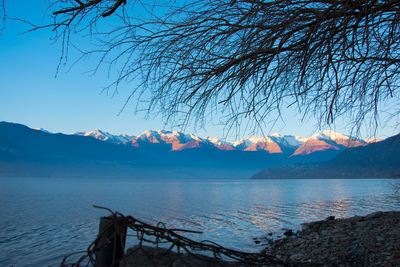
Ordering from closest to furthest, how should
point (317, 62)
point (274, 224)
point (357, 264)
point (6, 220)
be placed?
point (317, 62), point (357, 264), point (274, 224), point (6, 220)

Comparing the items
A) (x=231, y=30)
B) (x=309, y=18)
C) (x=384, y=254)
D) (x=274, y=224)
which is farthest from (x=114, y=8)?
(x=274, y=224)

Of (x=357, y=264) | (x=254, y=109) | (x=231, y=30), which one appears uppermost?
(x=231, y=30)

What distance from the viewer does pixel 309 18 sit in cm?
314

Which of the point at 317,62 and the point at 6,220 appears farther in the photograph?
the point at 6,220

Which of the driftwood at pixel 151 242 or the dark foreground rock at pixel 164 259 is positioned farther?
the dark foreground rock at pixel 164 259

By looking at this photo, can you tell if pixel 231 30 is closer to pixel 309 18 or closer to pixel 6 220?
pixel 309 18

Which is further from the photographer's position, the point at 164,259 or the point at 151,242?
the point at 164,259

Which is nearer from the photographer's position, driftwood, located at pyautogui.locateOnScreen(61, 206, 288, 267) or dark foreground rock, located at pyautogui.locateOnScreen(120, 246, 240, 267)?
driftwood, located at pyautogui.locateOnScreen(61, 206, 288, 267)

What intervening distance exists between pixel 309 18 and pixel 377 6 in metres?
0.70

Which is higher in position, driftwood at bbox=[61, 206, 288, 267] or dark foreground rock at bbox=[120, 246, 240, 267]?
driftwood at bbox=[61, 206, 288, 267]

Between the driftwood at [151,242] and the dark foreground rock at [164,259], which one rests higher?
the driftwood at [151,242]

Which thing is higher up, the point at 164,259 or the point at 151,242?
the point at 151,242

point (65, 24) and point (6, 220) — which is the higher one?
point (65, 24)

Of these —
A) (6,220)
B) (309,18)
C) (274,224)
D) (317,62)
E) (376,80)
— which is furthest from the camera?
(6,220)
